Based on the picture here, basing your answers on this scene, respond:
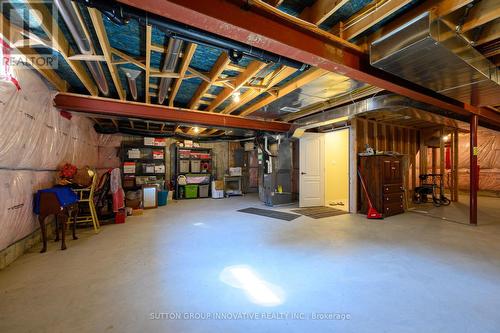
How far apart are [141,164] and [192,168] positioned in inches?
68.8

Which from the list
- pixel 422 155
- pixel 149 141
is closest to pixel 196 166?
pixel 149 141

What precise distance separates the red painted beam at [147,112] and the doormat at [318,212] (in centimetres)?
236

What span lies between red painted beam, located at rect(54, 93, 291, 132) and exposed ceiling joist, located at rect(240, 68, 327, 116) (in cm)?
92

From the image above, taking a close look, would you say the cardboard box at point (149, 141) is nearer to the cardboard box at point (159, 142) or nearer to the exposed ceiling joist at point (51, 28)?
the cardboard box at point (159, 142)

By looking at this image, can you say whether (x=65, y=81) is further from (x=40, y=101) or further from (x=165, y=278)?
(x=165, y=278)

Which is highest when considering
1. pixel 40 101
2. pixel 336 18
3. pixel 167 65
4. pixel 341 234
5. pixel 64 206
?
pixel 336 18

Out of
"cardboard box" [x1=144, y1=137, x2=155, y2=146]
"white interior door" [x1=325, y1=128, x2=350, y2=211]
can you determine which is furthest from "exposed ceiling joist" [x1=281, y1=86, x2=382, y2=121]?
"cardboard box" [x1=144, y1=137, x2=155, y2=146]

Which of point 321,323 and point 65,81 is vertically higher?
point 65,81

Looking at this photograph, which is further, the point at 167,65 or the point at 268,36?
the point at 167,65

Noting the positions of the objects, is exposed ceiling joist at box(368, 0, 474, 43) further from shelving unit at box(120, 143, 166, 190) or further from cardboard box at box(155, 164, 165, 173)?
cardboard box at box(155, 164, 165, 173)

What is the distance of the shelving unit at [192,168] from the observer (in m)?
7.60

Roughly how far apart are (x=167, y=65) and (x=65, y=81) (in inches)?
91.2

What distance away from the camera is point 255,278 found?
2092mm

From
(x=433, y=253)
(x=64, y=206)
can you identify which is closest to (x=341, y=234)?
(x=433, y=253)
